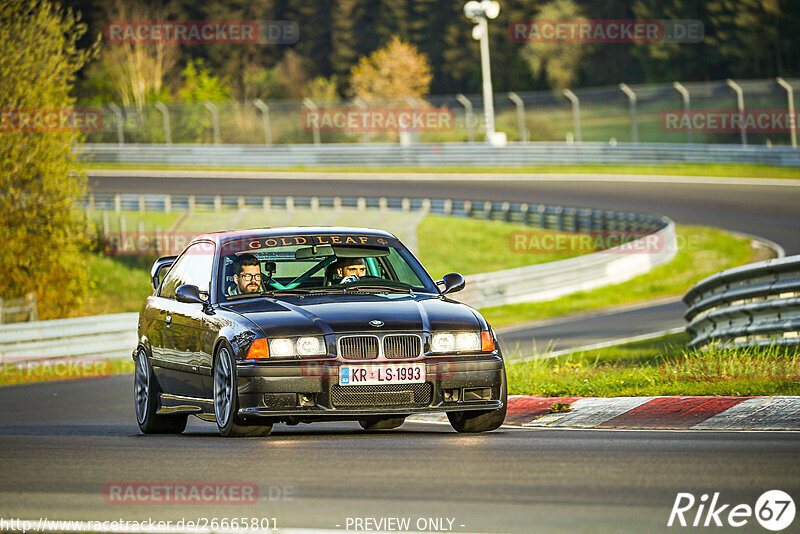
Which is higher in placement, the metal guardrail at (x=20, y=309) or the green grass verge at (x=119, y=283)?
the metal guardrail at (x=20, y=309)

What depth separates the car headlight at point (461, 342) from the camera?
28.8ft

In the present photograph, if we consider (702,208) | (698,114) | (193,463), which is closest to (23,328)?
(193,463)

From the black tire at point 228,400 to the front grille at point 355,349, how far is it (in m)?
0.75

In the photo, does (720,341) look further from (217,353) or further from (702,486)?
(702,486)

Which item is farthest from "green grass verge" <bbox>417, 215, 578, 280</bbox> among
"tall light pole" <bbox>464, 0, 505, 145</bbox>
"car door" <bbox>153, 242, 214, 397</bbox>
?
"car door" <bbox>153, 242, 214, 397</bbox>

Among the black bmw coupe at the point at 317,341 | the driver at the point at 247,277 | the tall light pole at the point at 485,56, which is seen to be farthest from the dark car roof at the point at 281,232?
the tall light pole at the point at 485,56

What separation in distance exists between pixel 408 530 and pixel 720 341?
10061 mm

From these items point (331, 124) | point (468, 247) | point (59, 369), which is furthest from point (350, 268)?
point (331, 124)

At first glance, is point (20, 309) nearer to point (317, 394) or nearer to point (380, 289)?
point (380, 289)

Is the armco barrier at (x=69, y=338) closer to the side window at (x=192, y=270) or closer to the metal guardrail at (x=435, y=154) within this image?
the side window at (x=192, y=270)

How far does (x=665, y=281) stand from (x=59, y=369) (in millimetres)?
14260

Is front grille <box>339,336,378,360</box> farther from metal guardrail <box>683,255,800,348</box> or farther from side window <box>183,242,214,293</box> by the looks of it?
metal guardrail <box>683,255,800,348</box>

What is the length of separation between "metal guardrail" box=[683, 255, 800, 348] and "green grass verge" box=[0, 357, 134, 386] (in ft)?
31.1

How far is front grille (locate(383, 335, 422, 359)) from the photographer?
28.4ft
